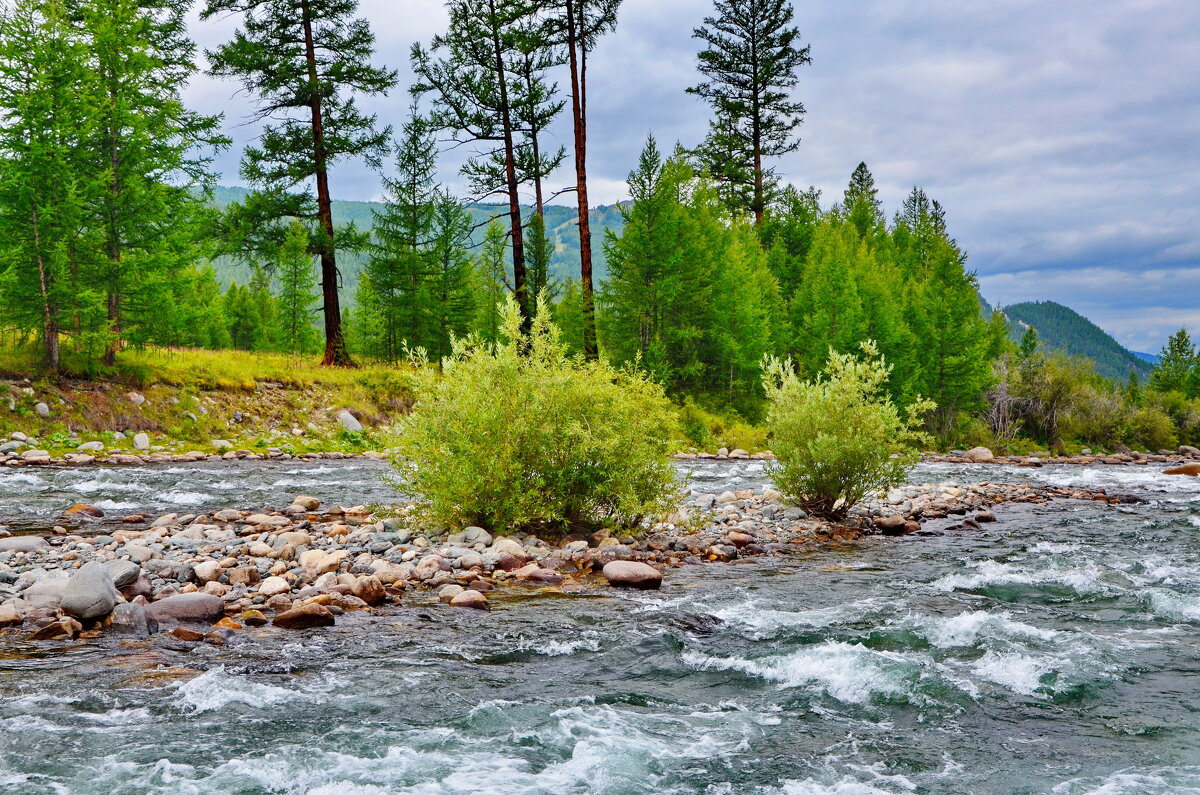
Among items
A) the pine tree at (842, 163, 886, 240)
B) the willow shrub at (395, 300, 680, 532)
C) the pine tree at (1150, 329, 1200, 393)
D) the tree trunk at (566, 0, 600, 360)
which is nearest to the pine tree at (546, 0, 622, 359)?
the tree trunk at (566, 0, 600, 360)


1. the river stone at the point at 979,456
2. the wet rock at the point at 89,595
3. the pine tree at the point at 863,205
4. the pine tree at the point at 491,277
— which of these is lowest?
the river stone at the point at 979,456

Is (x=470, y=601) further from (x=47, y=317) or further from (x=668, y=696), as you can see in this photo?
(x=47, y=317)

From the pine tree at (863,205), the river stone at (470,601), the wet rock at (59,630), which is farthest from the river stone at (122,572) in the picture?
the pine tree at (863,205)

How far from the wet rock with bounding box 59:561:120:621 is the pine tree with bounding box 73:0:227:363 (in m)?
17.0

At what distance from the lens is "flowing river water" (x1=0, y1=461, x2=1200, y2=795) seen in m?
4.97

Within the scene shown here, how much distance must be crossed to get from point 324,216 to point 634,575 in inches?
975

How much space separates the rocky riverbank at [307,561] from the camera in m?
7.82

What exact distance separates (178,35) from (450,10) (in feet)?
34.3

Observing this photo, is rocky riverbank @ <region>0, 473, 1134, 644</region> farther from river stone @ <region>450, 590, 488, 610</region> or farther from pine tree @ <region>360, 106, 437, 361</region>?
pine tree @ <region>360, 106, 437, 361</region>

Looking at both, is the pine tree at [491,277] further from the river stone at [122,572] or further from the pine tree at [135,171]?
the river stone at [122,572]

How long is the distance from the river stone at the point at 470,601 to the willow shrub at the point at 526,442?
2.23 m

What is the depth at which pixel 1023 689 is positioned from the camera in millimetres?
6523

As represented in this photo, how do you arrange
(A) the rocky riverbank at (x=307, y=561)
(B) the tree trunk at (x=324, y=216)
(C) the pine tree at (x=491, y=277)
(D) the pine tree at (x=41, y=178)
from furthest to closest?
(C) the pine tree at (x=491, y=277) < (B) the tree trunk at (x=324, y=216) < (D) the pine tree at (x=41, y=178) < (A) the rocky riverbank at (x=307, y=561)

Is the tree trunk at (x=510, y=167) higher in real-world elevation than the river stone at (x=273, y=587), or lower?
higher
